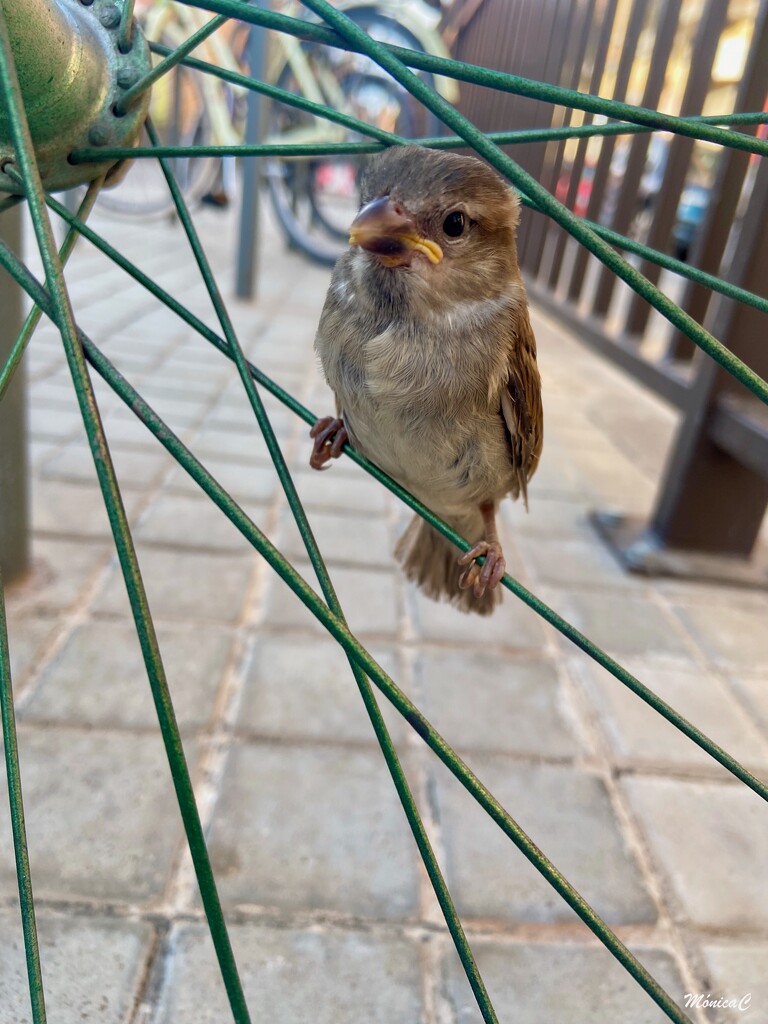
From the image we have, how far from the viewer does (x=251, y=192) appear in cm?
432

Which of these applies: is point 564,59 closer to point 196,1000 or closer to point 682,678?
point 682,678

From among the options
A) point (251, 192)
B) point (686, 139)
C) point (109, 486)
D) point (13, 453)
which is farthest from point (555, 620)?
point (251, 192)

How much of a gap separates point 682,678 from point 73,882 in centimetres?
133

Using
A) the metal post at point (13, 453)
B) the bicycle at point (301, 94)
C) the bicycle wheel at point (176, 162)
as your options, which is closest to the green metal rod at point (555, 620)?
the metal post at point (13, 453)

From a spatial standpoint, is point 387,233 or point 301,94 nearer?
point 387,233

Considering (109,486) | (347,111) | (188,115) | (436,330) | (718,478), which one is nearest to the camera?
(109,486)

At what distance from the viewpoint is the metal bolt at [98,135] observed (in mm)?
697

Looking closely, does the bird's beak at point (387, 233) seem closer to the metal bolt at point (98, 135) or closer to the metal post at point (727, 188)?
the metal bolt at point (98, 135)

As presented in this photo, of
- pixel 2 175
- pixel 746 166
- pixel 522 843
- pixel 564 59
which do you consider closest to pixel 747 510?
pixel 746 166

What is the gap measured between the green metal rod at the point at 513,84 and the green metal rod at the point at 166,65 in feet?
0.21

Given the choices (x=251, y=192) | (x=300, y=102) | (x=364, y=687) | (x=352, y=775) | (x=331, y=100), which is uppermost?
(x=331, y=100)

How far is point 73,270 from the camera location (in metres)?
4.29

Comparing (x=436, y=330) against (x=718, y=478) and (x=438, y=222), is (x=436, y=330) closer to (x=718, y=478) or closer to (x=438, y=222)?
(x=438, y=222)
